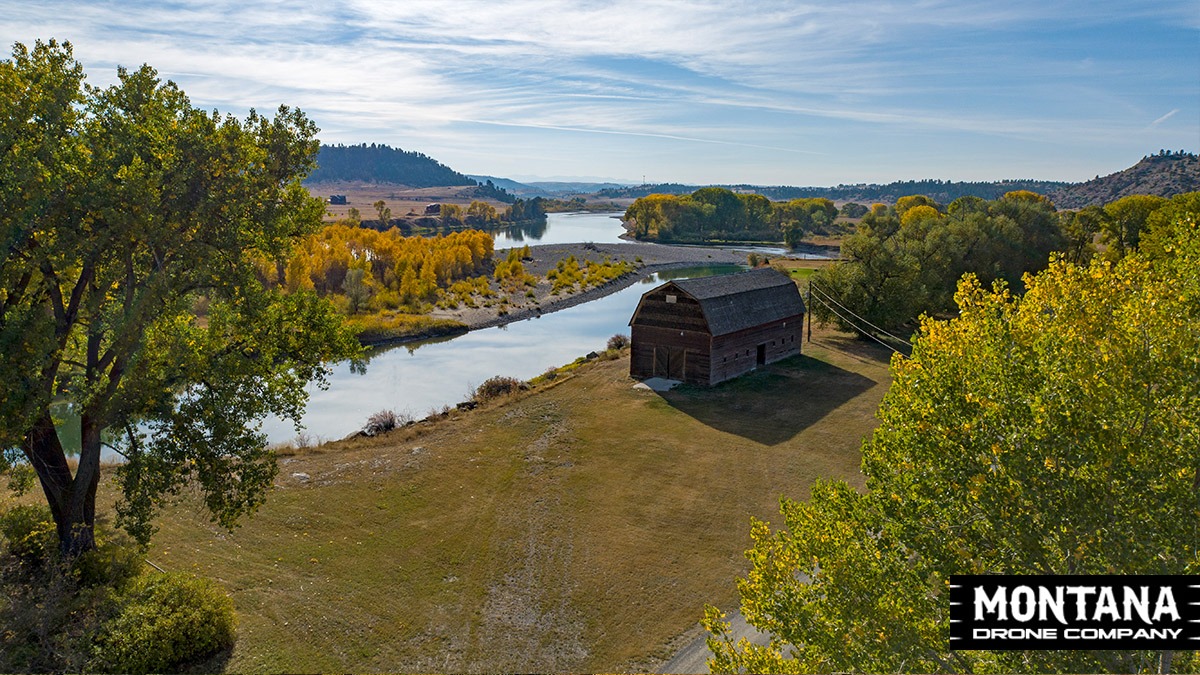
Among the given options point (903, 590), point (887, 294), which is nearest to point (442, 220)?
point (887, 294)

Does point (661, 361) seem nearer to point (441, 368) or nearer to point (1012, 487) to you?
point (441, 368)

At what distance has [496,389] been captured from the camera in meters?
36.2

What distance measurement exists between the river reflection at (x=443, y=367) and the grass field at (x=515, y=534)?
7434 mm

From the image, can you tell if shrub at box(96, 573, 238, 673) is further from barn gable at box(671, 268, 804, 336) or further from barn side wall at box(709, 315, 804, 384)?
barn side wall at box(709, 315, 804, 384)

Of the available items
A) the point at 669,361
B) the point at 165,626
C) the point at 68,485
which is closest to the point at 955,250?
the point at 669,361

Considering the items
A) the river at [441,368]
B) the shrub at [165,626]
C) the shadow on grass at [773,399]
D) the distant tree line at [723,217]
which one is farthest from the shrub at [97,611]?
the distant tree line at [723,217]

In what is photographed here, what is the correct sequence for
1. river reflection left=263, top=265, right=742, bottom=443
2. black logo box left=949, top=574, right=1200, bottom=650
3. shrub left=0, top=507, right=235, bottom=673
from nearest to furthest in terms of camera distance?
black logo box left=949, top=574, right=1200, bottom=650 → shrub left=0, top=507, right=235, bottom=673 → river reflection left=263, top=265, right=742, bottom=443

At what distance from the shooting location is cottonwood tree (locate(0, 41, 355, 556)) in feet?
43.4

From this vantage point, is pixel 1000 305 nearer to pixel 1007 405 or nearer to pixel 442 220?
pixel 1007 405

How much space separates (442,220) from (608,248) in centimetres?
6337

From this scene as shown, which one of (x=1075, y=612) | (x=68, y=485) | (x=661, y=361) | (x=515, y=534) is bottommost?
(x=515, y=534)

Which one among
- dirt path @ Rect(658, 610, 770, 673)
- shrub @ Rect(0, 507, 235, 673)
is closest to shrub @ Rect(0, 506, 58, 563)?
shrub @ Rect(0, 507, 235, 673)

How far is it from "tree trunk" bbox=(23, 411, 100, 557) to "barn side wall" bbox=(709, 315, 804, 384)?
1058 inches

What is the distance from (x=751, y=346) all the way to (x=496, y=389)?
48.8ft
